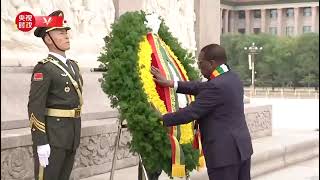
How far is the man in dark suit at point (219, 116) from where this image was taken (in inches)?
148

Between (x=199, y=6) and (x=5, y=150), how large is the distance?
536cm

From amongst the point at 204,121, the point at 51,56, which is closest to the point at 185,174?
the point at 204,121

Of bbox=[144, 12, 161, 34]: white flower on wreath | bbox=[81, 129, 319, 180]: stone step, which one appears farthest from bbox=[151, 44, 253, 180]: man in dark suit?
bbox=[81, 129, 319, 180]: stone step

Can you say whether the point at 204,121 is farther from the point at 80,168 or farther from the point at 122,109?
the point at 80,168

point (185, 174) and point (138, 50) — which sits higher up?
point (138, 50)

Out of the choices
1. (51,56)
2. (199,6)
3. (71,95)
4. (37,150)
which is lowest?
(37,150)

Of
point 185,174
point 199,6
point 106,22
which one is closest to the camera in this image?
point 185,174

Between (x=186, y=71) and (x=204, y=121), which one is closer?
(x=204, y=121)

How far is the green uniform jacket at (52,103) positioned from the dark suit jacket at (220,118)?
63 cm

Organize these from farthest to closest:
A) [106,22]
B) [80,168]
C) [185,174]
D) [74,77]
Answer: [106,22]
[80,168]
[185,174]
[74,77]

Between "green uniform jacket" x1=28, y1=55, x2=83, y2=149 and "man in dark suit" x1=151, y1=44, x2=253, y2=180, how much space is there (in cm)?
63

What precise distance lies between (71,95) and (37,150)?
0.44 meters

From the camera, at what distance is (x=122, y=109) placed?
389 cm

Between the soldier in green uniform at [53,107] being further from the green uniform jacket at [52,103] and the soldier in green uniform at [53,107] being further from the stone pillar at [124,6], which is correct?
the stone pillar at [124,6]
